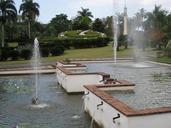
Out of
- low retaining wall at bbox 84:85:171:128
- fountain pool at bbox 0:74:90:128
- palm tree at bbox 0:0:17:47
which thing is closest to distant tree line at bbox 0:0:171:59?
palm tree at bbox 0:0:17:47

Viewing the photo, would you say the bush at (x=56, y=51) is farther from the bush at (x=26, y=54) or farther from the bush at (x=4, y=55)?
the bush at (x=4, y=55)

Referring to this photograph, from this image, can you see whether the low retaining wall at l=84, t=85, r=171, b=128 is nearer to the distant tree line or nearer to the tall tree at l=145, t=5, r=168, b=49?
the distant tree line

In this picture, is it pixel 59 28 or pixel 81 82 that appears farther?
pixel 59 28

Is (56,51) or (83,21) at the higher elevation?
A: (83,21)

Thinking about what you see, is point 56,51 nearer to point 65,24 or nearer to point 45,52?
point 45,52

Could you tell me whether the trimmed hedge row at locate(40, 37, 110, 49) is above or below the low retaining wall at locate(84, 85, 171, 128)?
above

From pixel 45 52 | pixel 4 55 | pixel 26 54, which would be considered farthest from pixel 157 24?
pixel 4 55

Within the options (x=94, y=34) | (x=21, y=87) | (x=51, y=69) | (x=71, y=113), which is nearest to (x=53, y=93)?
(x=21, y=87)

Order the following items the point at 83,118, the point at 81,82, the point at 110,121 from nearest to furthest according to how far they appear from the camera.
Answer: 1. the point at 110,121
2. the point at 83,118
3. the point at 81,82

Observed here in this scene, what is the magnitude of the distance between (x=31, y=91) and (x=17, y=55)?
72.5ft

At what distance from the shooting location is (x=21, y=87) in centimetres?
1956

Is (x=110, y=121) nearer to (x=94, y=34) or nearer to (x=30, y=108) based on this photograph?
(x=30, y=108)

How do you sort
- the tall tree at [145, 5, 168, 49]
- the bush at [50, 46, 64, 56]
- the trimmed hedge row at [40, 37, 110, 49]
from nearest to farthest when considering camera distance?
the bush at [50, 46, 64, 56]
the tall tree at [145, 5, 168, 49]
the trimmed hedge row at [40, 37, 110, 49]

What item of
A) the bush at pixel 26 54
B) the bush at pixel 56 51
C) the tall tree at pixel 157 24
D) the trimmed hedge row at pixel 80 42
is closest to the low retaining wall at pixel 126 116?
the bush at pixel 26 54
